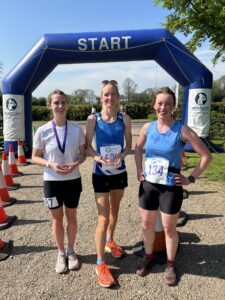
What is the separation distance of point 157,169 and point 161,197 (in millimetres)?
297

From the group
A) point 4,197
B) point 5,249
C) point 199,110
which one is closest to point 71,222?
point 5,249

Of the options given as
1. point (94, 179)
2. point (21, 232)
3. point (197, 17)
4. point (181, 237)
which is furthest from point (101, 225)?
point (197, 17)

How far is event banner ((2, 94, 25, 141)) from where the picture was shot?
974 cm

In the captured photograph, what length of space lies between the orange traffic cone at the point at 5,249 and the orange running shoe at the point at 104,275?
4.12ft

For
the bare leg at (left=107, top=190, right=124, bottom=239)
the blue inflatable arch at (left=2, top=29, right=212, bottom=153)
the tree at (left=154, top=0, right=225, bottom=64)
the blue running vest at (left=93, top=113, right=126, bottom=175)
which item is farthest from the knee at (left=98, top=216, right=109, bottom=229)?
the tree at (left=154, top=0, right=225, bottom=64)

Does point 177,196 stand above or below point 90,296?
above

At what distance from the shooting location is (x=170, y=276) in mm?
3100

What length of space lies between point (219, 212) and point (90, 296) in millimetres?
2993

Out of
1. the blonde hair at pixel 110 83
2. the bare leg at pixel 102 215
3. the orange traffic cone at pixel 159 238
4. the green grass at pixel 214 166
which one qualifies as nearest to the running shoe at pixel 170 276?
the orange traffic cone at pixel 159 238

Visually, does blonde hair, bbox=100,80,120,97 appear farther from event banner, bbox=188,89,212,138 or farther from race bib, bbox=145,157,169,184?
event banner, bbox=188,89,212,138

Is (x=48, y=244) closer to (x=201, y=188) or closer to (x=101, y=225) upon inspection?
(x=101, y=225)

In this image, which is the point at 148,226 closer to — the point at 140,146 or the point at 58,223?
the point at 140,146

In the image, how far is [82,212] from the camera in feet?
16.7

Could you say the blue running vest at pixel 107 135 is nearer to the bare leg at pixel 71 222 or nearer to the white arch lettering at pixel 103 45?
the bare leg at pixel 71 222
